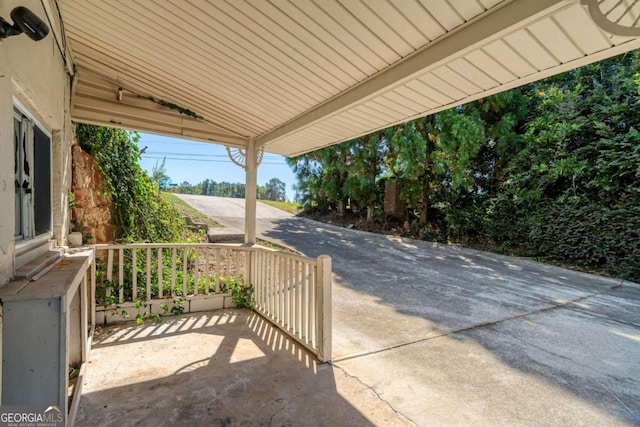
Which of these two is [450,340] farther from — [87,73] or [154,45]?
[87,73]

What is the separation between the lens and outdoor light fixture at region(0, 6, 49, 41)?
117 cm

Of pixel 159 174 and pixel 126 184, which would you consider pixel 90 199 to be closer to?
pixel 126 184

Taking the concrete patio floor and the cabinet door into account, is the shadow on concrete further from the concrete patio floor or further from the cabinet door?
the cabinet door

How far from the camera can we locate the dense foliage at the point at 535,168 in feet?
21.7

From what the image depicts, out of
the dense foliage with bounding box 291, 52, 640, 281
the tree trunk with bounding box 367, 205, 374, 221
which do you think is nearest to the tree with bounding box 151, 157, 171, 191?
the dense foliage with bounding box 291, 52, 640, 281

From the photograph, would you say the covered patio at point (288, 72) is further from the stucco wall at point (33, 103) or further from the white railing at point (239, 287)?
the stucco wall at point (33, 103)

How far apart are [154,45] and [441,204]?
953 centimetres

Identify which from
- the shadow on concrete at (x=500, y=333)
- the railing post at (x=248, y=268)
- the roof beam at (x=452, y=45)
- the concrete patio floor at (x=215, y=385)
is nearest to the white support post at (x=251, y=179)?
the railing post at (x=248, y=268)

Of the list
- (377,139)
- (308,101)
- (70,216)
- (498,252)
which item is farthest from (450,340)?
(377,139)

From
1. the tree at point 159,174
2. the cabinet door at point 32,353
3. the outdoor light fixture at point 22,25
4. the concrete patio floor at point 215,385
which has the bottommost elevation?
the concrete patio floor at point 215,385

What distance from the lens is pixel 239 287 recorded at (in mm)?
4168

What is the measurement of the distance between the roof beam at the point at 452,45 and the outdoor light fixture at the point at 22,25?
191cm

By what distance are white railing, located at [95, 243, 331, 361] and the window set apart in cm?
125

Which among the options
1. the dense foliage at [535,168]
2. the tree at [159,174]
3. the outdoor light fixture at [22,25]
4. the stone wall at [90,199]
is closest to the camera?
the outdoor light fixture at [22,25]
